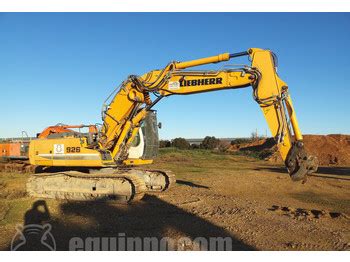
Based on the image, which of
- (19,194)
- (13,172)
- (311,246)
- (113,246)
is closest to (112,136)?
(19,194)

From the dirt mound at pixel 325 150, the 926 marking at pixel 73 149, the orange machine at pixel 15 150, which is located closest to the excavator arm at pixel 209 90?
the 926 marking at pixel 73 149

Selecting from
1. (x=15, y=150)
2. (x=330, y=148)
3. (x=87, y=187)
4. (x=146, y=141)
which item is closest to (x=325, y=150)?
(x=330, y=148)

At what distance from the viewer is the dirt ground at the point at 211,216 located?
282 inches

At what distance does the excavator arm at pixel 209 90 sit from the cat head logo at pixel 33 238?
176 inches

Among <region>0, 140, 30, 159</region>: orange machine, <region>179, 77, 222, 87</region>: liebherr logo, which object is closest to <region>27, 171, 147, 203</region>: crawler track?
<region>179, 77, 222, 87</region>: liebherr logo

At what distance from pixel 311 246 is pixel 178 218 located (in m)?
3.40

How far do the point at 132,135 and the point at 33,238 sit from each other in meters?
5.66

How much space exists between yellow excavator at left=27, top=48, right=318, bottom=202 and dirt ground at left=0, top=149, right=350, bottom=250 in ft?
2.00

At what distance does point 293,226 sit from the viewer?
809cm

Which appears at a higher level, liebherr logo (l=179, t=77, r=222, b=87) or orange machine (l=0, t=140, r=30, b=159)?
liebherr logo (l=179, t=77, r=222, b=87)

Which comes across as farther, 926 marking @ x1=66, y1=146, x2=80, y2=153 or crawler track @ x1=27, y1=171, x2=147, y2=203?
926 marking @ x1=66, y1=146, x2=80, y2=153

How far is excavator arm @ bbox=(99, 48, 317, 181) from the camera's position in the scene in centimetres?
906

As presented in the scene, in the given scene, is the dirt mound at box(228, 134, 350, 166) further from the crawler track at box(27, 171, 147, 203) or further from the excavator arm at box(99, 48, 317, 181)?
the crawler track at box(27, 171, 147, 203)

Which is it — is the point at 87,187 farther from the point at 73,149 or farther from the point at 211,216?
the point at 211,216
